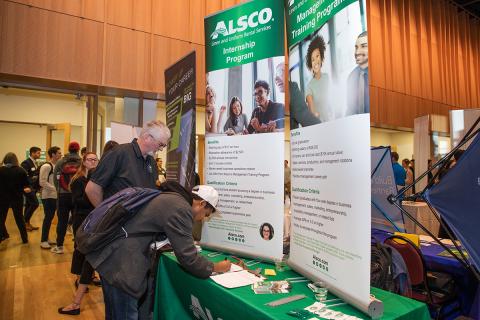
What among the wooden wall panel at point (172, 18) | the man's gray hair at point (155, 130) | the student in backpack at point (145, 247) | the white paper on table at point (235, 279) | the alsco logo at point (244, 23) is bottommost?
the white paper on table at point (235, 279)

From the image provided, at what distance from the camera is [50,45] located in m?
4.36

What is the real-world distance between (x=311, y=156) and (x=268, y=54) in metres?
0.79

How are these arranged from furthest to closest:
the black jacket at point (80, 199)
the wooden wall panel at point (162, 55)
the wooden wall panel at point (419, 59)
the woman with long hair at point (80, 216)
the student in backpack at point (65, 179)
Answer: the wooden wall panel at point (419, 59)
the wooden wall panel at point (162, 55)
the student in backpack at point (65, 179)
the black jacket at point (80, 199)
the woman with long hair at point (80, 216)

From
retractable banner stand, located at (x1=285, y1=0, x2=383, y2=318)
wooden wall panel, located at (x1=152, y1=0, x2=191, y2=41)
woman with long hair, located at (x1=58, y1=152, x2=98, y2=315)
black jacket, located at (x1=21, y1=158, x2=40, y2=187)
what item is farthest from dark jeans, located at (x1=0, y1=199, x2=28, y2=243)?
retractable banner stand, located at (x1=285, y1=0, x2=383, y2=318)

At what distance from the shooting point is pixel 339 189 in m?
1.39

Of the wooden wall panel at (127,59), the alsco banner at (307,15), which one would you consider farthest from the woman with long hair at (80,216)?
the alsco banner at (307,15)

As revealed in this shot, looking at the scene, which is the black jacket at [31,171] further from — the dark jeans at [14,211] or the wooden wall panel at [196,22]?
the wooden wall panel at [196,22]

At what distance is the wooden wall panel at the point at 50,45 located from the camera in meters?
4.12

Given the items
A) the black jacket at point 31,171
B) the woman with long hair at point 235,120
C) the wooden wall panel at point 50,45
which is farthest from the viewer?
the black jacket at point 31,171

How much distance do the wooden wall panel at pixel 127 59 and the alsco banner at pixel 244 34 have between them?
272 centimetres

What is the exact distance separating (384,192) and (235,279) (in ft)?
5.62

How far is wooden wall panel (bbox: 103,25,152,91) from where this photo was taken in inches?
189

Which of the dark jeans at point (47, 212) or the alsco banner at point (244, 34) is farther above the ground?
the alsco banner at point (244, 34)

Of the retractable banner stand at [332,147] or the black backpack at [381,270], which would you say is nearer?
the retractable banner stand at [332,147]
